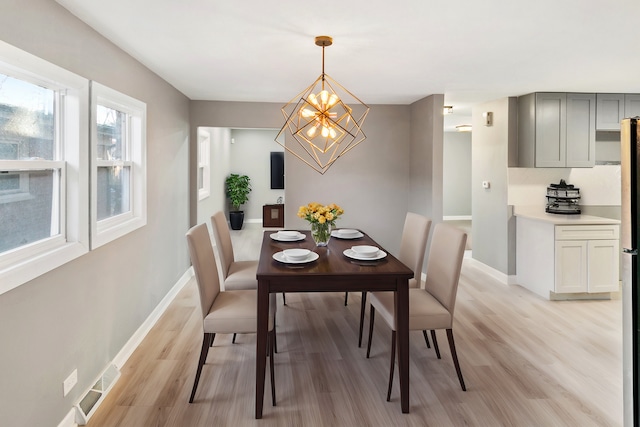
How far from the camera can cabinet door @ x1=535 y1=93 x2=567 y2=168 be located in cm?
478

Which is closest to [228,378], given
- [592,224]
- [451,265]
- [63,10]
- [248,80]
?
[451,265]

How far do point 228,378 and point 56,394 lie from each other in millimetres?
1009

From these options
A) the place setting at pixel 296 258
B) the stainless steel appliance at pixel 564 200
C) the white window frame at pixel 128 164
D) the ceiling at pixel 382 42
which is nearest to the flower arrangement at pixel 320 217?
the place setting at pixel 296 258

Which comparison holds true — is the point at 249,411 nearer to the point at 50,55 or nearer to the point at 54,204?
the point at 54,204

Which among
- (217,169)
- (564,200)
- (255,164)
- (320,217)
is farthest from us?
(255,164)

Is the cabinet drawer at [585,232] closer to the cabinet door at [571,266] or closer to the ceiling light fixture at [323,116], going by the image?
Result: the cabinet door at [571,266]

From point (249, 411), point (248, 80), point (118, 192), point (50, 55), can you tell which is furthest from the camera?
point (248, 80)

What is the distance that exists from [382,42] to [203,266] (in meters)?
1.97

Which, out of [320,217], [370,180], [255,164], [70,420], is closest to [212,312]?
[70,420]

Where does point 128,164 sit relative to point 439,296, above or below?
above

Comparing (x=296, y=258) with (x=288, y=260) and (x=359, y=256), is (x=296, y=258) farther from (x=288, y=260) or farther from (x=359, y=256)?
(x=359, y=256)

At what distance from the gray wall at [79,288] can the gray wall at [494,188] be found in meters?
4.01

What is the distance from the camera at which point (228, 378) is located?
2.78 m

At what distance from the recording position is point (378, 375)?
282 cm
